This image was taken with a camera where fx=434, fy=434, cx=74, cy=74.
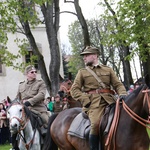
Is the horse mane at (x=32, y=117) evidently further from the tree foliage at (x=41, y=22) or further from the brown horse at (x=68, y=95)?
the tree foliage at (x=41, y=22)

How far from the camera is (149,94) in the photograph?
6961 mm

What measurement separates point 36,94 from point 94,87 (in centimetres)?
242

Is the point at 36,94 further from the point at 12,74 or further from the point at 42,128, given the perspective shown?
the point at 12,74

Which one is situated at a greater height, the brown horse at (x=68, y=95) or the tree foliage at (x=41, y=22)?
the tree foliage at (x=41, y=22)

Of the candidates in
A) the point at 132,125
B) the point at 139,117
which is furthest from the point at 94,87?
the point at 139,117

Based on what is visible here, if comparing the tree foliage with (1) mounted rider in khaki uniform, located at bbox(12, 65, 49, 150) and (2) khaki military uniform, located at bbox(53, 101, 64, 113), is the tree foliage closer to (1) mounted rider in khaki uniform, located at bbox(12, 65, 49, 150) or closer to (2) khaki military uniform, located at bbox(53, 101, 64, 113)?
(2) khaki military uniform, located at bbox(53, 101, 64, 113)

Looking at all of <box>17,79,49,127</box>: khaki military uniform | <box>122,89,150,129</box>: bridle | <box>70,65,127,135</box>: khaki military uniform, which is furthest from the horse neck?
<box>122,89,150,129</box>: bridle

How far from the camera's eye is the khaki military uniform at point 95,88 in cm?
816

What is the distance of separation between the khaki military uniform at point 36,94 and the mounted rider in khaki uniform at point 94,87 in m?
1.91

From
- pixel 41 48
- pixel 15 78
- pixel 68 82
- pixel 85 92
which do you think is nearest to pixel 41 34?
pixel 41 48

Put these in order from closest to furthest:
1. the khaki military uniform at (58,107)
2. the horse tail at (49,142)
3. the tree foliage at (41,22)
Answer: the horse tail at (49,142) < the khaki military uniform at (58,107) < the tree foliage at (41,22)

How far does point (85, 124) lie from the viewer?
28.1 feet

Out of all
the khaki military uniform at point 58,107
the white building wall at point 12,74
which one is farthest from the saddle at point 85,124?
Answer: the white building wall at point 12,74

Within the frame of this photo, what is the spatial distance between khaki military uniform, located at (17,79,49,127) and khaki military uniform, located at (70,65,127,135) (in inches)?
75.0
